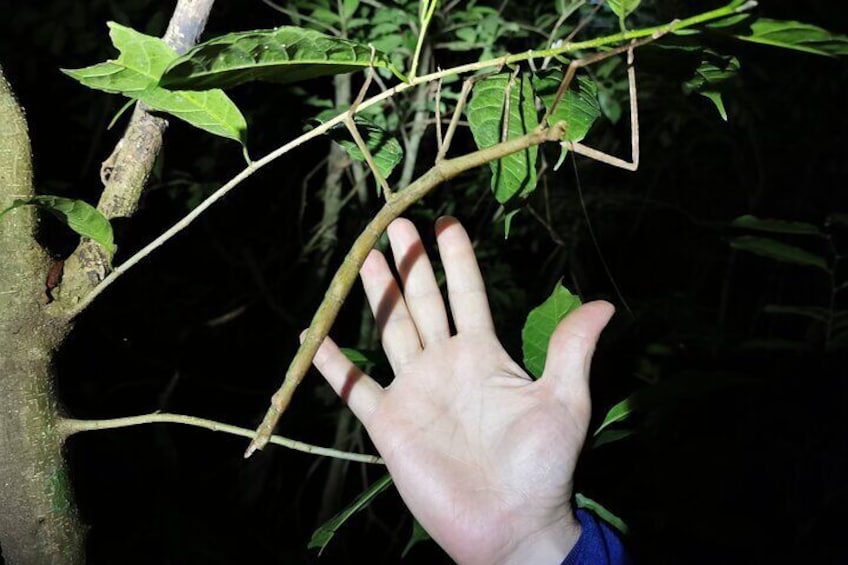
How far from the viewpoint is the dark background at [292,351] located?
1.40 m

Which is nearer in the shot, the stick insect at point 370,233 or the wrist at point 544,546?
the stick insect at point 370,233

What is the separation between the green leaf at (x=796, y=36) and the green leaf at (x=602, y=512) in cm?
57

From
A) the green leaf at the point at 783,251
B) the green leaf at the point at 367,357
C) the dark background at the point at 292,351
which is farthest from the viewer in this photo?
the dark background at the point at 292,351

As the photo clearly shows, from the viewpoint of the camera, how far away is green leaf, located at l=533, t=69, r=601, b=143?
680 mm

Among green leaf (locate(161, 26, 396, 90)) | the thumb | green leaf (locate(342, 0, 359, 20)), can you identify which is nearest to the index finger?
the thumb

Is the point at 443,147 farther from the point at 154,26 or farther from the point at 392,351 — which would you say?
the point at 154,26

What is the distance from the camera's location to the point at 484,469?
0.87m

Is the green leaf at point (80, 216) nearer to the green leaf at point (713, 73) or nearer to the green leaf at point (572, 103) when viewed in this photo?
the green leaf at point (572, 103)

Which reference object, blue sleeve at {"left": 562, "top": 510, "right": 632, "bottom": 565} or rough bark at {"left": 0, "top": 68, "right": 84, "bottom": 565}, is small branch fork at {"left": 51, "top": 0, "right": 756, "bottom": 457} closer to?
rough bark at {"left": 0, "top": 68, "right": 84, "bottom": 565}

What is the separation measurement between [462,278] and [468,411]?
166mm

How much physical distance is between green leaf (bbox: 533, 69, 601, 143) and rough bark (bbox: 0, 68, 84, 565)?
1.61 ft

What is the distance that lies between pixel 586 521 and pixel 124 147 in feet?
2.18

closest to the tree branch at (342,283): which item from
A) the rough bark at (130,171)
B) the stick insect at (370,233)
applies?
the stick insect at (370,233)

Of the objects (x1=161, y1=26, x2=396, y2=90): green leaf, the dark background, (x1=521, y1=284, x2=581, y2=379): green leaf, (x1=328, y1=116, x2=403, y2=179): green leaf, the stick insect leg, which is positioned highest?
(x1=161, y1=26, x2=396, y2=90): green leaf
